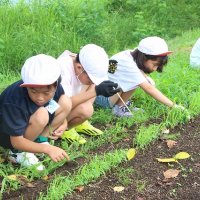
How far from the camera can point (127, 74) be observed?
423 centimetres

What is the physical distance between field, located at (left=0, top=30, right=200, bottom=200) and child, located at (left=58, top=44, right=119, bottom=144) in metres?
0.17

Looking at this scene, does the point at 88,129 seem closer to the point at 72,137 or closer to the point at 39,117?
the point at 72,137

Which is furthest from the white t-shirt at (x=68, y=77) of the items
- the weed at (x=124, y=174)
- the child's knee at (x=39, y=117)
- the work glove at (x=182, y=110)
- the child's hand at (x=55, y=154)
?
the work glove at (x=182, y=110)

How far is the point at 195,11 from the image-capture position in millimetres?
9461

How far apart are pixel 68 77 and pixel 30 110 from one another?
2.01 ft

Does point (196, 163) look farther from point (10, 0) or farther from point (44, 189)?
point (10, 0)

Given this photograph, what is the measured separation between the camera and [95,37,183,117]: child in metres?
4.11

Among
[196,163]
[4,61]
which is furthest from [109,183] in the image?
[4,61]

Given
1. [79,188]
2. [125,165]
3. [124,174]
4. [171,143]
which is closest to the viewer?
[79,188]

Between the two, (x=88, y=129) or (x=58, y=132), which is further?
(x=88, y=129)

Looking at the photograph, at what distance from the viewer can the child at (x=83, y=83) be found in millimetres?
3531

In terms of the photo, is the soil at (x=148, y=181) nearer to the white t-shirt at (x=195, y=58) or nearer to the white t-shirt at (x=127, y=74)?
the white t-shirt at (x=127, y=74)

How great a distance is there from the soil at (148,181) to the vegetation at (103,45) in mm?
53

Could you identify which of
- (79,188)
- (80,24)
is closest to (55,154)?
(79,188)
